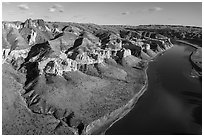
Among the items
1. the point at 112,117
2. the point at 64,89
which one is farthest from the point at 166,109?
the point at 64,89

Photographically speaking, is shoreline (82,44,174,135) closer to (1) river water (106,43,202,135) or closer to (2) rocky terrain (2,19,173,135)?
(2) rocky terrain (2,19,173,135)

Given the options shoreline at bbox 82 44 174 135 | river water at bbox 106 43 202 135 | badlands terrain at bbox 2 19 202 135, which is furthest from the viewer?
Result: river water at bbox 106 43 202 135

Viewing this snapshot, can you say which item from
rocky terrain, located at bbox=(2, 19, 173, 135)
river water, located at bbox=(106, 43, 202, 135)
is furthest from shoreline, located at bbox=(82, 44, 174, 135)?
river water, located at bbox=(106, 43, 202, 135)

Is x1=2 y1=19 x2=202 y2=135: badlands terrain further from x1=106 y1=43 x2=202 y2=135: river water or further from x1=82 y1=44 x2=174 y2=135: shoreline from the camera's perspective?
x1=106 y1=43 x2=202 y2=135: river water

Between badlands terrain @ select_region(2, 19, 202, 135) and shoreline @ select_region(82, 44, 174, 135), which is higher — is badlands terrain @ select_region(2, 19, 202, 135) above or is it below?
above

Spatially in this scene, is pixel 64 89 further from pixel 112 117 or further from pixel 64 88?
pixel 112 117

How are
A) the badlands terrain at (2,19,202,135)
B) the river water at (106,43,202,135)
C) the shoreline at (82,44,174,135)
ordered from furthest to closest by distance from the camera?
the river water at (106,43,202,135) < the shoreline at (82,44,174,135) < the badlands terrain at (2,19,202,135)

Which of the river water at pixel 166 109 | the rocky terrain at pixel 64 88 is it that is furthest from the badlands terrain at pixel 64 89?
the river water at pixel 166 109

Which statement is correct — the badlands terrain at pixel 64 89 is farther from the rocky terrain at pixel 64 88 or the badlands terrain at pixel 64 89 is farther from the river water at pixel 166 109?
the river water at pixel 166 109

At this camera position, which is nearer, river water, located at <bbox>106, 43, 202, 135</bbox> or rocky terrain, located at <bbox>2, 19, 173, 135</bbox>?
rocky terrain, located at <bbox>2, 19, 173, 135</bbox>
